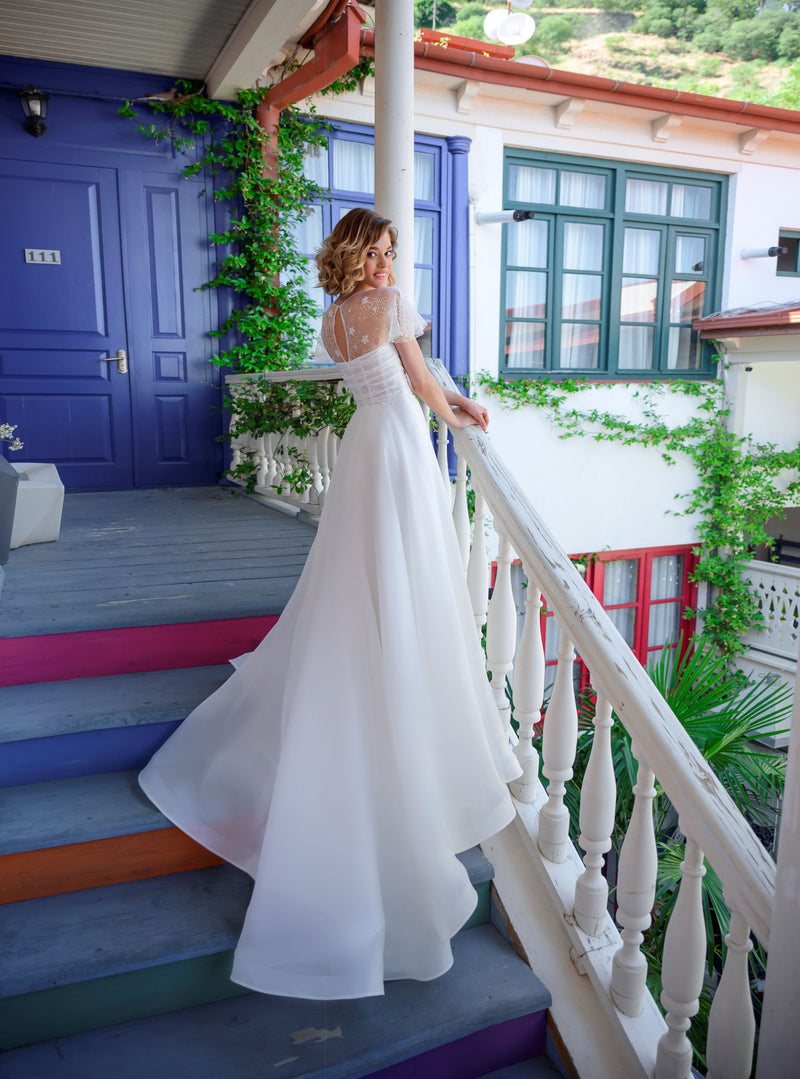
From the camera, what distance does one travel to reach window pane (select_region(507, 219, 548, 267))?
300 inches

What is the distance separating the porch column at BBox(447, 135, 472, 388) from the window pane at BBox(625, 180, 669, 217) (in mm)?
1999

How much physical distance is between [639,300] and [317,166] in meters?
3.74

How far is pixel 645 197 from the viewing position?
8.13 metres

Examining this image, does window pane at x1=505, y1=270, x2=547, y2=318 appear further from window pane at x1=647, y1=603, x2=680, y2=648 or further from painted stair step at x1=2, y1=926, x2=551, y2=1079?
painted stair step at x1=2, y1=926, x2=551, y2=1079

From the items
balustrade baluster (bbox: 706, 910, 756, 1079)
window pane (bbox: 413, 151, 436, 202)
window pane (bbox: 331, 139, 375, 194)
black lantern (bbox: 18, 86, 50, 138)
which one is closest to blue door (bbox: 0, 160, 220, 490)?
black lantern (bbox: 18, 86, 50, 138)

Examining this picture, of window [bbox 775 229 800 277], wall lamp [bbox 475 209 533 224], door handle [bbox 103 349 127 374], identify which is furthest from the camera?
window [bbox 775 229 800 277]

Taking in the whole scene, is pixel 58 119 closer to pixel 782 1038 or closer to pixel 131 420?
pixel 131 420

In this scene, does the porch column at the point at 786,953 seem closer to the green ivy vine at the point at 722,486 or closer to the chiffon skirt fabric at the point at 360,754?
the chiffon skirt fabric at the point at 360,754

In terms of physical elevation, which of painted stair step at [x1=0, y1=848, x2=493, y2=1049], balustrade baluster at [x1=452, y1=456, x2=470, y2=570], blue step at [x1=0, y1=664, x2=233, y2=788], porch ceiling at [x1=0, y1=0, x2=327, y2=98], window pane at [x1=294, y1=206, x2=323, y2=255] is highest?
porch ceiling at [x1=0, y1=0, x2=327, y2=98]

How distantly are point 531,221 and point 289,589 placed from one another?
232 inches

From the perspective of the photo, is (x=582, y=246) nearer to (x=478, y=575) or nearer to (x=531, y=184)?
(x=531, y=184)

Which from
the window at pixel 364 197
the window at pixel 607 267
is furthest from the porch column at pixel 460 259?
the window at pixel 607 267

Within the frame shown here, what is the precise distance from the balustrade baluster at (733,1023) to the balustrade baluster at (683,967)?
→ 2.5 inches

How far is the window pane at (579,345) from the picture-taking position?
315 inches
